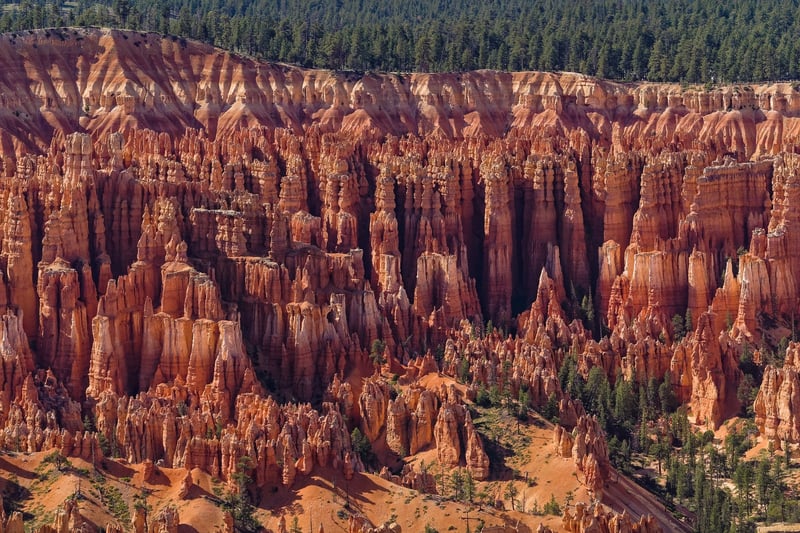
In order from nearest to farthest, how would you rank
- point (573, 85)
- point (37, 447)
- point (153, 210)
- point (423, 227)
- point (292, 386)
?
point (37, 447) < point (292, 386) < point (153, 210) < point (423, 227) < point (573, 85)

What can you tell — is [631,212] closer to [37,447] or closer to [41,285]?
[41,285]

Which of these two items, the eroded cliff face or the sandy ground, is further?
the eroded cliff face

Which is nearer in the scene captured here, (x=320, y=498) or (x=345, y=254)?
(x=320, y=498)

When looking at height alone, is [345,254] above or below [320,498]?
above

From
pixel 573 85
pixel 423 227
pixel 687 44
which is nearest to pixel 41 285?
pixel 423 227

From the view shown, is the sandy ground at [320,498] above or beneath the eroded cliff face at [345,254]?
beneath

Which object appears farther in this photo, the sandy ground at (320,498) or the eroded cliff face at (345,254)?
the eroded cliff face at (345,254)

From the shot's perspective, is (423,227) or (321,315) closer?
(321,315)

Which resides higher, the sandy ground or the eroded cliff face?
the eroded cliff face
